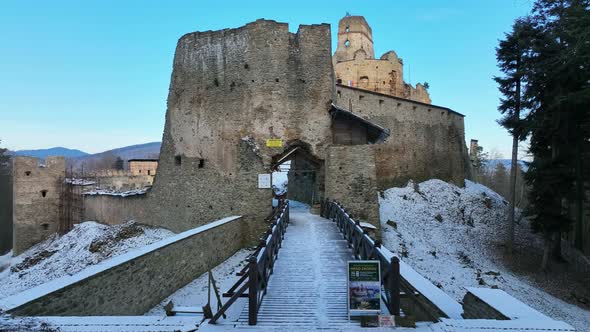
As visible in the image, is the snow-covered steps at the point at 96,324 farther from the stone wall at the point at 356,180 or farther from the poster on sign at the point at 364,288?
the stone wall at the point at 356,180

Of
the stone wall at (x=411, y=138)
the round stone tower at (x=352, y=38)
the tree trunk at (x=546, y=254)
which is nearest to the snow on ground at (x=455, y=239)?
the stone wall at (x=411, y=138)

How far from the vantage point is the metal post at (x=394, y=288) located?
13.8 feet

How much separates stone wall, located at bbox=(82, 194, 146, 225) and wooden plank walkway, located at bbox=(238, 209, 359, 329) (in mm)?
11856

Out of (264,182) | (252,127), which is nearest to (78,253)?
(264,182)

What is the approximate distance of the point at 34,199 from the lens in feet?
77.4

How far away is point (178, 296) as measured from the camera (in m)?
7.58

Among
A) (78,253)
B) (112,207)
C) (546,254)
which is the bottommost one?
(78,253)

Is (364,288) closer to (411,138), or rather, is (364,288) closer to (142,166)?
(411,138)

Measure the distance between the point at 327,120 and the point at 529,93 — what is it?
35.1ft

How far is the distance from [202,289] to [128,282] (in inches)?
94.1

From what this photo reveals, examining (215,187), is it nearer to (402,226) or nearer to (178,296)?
(178,296)

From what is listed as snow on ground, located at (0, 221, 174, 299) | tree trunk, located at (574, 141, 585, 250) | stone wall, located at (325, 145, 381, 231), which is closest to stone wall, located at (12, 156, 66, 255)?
snow on ground, located at (0, 221, 174, 299)

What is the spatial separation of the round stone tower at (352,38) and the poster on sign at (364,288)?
130 feet

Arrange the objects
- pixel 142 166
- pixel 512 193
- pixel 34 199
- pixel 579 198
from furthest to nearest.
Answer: pixel 142 166
pixel 34 199
pixel 512 193
pixel 579 198
